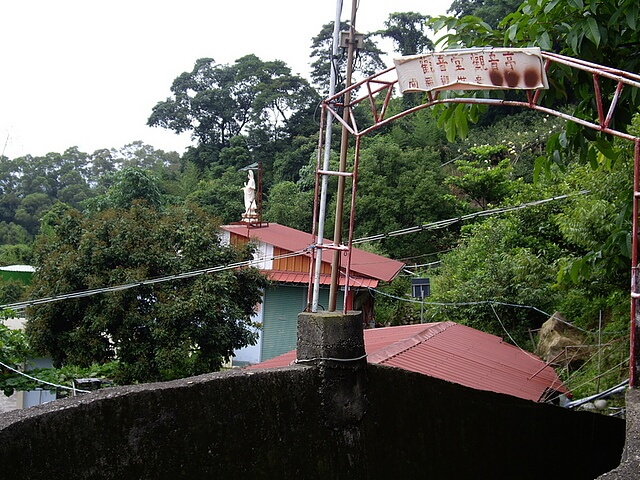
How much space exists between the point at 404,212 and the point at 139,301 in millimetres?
12018

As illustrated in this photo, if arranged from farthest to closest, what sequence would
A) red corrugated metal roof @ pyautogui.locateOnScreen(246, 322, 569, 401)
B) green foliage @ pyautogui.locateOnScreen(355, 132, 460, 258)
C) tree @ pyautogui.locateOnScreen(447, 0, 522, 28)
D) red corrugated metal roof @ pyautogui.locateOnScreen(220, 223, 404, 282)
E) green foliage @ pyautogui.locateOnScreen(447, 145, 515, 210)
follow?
tree @ pyautogui.locateOnScreen(447, 0, 522, 28) < green foliage @ pyautogui.locateOnScreen(355, 132, 460, 258) < green foliage @ pyautogui.locateOnScreen(447, 145, 515, 210) < red corrugated metal roof @ pyautogui.locateOnScreen(220, 223, 404, 282) < red corrugated metal roof @ pyautogui.locateOnScreen(246, 322, 569, 401)

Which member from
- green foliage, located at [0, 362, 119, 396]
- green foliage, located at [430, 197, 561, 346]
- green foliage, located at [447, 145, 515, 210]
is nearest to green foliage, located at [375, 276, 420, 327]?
green foliage, located at [430, 197, 561, 346]

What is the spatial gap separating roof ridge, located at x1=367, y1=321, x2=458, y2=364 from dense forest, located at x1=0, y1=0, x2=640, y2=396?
1.65 meters

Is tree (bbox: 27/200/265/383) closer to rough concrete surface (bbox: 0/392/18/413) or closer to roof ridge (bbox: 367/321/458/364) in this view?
roof ridge (bbox: 367/321/458/364)

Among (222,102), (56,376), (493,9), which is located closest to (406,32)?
(493,9)

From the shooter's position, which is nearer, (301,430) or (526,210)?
(301,430)

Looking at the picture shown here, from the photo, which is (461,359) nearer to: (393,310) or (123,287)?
(123,287)

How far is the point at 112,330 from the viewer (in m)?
10.8

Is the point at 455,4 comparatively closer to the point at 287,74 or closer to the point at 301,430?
the point at 287,74

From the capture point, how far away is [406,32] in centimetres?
3114

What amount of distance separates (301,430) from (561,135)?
255 cm

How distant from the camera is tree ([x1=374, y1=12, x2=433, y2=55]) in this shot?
101ft

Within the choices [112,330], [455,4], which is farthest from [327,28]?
[112,330]

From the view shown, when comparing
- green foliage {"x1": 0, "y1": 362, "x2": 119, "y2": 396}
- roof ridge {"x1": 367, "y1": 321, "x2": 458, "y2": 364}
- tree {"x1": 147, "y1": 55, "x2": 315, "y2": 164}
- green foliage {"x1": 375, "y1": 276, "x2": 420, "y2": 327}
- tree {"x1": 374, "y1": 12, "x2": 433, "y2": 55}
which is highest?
tree {"x1": 374, "y1": 12, "x2": 433, "y2": 55}
